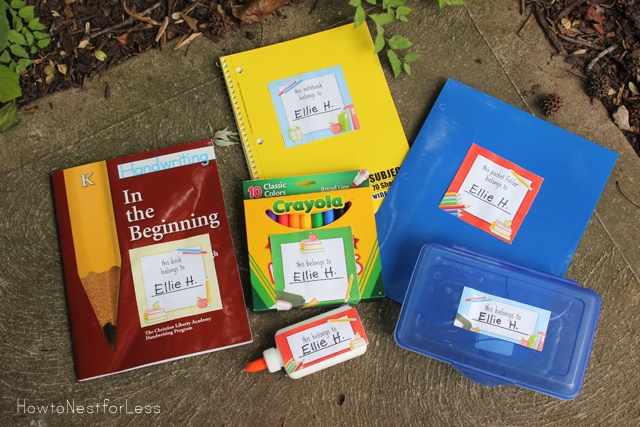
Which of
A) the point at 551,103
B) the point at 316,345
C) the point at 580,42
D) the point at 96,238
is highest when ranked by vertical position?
the point at 580,42

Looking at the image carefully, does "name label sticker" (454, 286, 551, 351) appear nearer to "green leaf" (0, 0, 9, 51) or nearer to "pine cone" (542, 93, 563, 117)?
"pine cone" (542, 93, 563, 117)

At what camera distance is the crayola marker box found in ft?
4.27

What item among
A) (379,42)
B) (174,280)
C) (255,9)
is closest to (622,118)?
(379,42)

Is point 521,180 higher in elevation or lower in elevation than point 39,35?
lower

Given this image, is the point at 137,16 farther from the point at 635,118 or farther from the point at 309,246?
the point at 635,118

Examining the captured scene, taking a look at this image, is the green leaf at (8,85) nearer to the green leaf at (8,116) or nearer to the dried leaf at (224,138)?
the green leaf at (8,116)

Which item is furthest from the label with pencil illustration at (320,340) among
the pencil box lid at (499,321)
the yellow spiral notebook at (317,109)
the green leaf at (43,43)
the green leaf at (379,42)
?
the green leaf at (43,43)

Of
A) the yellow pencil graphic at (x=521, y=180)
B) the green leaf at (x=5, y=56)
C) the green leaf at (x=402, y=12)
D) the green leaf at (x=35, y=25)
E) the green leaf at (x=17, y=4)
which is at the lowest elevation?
the yellow pencil graphic at (x=521, y=180)

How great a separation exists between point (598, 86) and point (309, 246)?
0.94 m

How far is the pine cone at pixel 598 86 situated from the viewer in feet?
4.65

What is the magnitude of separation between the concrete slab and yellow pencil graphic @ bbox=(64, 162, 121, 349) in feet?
0.22

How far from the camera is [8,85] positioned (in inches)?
52.4

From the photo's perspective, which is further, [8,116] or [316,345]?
[8,116]

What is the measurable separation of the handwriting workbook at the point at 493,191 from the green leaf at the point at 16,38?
109cm
